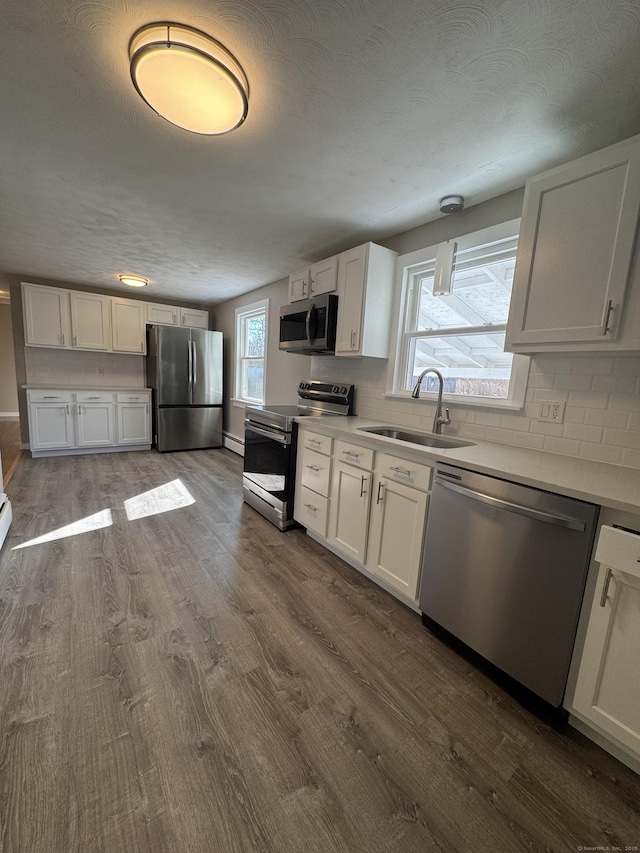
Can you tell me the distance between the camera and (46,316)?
4566 millimetres

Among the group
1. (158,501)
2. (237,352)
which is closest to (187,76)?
(158,501)

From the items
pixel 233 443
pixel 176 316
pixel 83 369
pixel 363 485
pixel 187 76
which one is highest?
pixel 187 76

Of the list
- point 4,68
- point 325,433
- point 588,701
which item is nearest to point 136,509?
point 325,433

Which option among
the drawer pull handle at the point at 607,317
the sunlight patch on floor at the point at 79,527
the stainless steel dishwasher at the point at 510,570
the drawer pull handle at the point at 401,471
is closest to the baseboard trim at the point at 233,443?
the sunlight patch on floor at the point at 79,527

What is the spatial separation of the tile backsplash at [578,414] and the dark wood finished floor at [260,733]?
119 centimetres

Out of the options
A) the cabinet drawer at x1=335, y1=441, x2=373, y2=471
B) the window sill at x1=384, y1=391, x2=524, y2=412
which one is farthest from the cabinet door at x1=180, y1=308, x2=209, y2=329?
the cabinet drawer at x1=335, y1=441, x2=373, y2=471

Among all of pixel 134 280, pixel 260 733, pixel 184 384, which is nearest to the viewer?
pixel 260 733

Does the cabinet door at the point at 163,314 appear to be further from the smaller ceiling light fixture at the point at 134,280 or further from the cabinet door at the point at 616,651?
the cabinet door at the point at 616,651

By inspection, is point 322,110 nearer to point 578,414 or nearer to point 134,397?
point 578,414

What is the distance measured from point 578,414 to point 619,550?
0.89 meters

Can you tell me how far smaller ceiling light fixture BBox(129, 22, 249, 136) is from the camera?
1.15 metres

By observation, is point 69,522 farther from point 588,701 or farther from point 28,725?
point 588,701

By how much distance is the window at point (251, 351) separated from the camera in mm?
4645

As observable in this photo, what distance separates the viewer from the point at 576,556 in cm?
120
